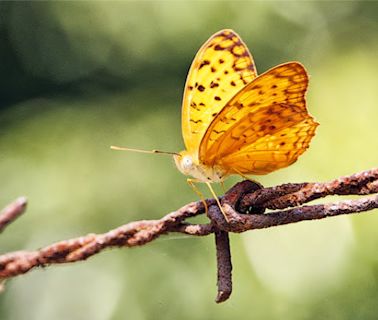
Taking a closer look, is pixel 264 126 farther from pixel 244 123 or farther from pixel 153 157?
pixel 153 157

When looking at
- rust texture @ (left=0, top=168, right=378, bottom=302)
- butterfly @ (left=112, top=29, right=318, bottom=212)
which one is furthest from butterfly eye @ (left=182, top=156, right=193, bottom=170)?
rust texture @ (left=0, top=168, right=378, bottom=302)

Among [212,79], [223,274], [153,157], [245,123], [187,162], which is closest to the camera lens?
[223,274]

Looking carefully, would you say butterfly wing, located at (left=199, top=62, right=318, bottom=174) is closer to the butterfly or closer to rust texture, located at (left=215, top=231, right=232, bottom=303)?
the butterfly

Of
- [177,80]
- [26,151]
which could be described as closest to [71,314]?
[26,151]

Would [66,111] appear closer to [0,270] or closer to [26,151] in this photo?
[26,151]

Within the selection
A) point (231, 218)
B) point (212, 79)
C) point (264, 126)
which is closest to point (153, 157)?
point (212, 79)

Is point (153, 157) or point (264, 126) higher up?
point (264, 126)

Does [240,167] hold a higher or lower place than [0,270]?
lower
